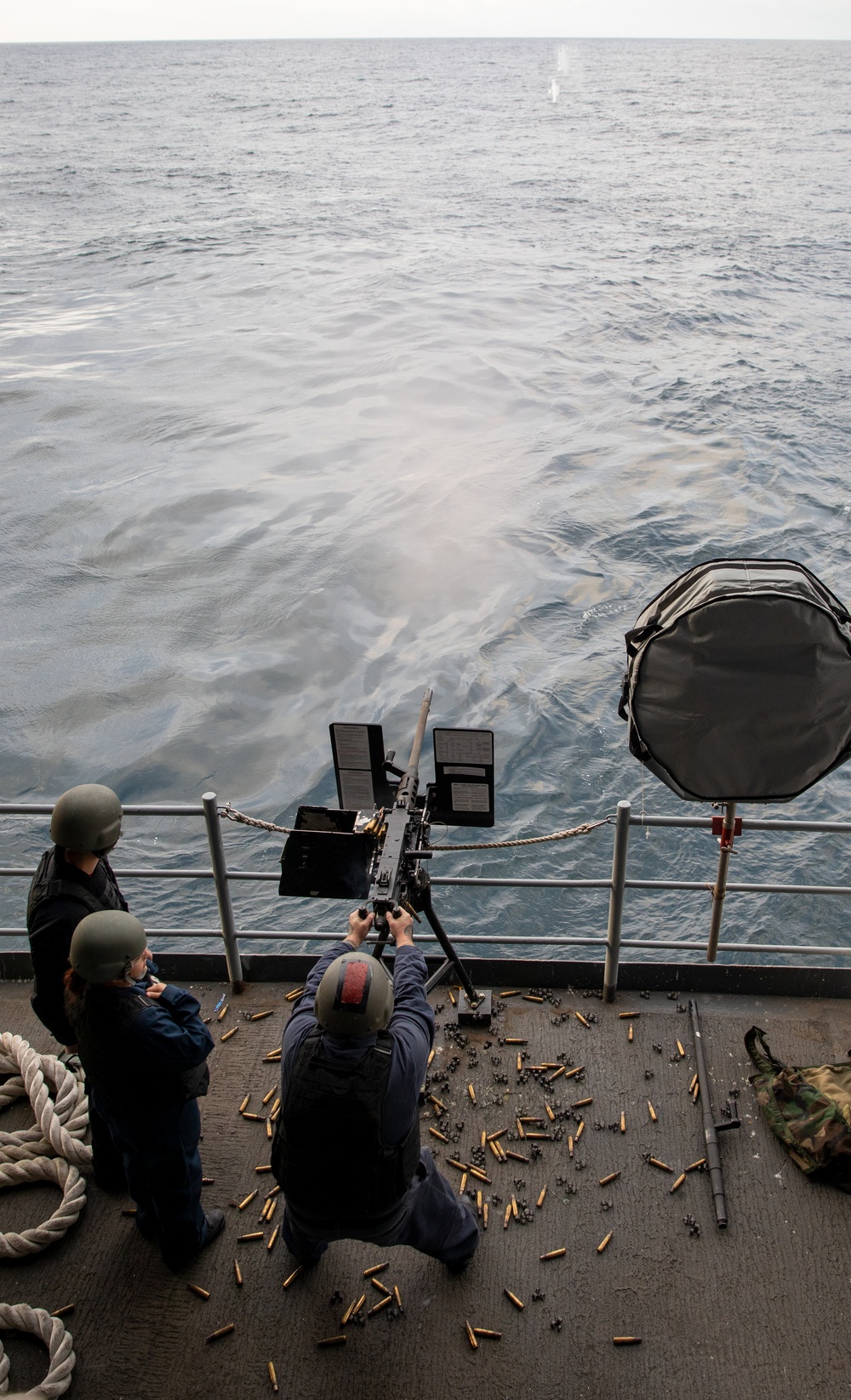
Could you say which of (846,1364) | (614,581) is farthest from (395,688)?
(846,1364)

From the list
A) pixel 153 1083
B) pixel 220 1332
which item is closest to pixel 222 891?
pixel 153 1083

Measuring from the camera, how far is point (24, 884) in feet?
41.0

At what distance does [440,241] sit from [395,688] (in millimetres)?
35400

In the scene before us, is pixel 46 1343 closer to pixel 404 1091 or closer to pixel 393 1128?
pixel 393 1128

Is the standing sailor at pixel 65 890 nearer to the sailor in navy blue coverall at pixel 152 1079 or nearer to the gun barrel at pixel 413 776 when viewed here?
the sailor in navy blue coverall at pixel 152 1079

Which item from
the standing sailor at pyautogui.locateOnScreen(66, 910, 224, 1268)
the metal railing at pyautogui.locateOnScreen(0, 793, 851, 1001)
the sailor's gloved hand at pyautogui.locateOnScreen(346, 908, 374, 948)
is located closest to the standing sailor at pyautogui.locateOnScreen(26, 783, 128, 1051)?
the standing sailor at pyautogui.locateOnScreen(66, 910, 224, 1268)

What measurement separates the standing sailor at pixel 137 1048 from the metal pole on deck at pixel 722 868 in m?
2.50

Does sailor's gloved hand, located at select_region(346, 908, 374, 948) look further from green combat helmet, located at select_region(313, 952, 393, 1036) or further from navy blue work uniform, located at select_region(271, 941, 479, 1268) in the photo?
green combat helmet, located at select_region(313, 952, 393, 1036)

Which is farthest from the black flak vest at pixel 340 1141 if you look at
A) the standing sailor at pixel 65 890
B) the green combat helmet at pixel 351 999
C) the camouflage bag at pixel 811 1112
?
the camouflage bag at pixel 811 1112

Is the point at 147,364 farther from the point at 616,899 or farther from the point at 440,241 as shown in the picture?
the point at 616,899

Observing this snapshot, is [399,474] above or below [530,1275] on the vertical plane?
below

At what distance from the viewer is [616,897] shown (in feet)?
17.1

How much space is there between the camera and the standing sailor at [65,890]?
4.05m

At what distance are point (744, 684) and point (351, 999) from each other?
2.07 meters
